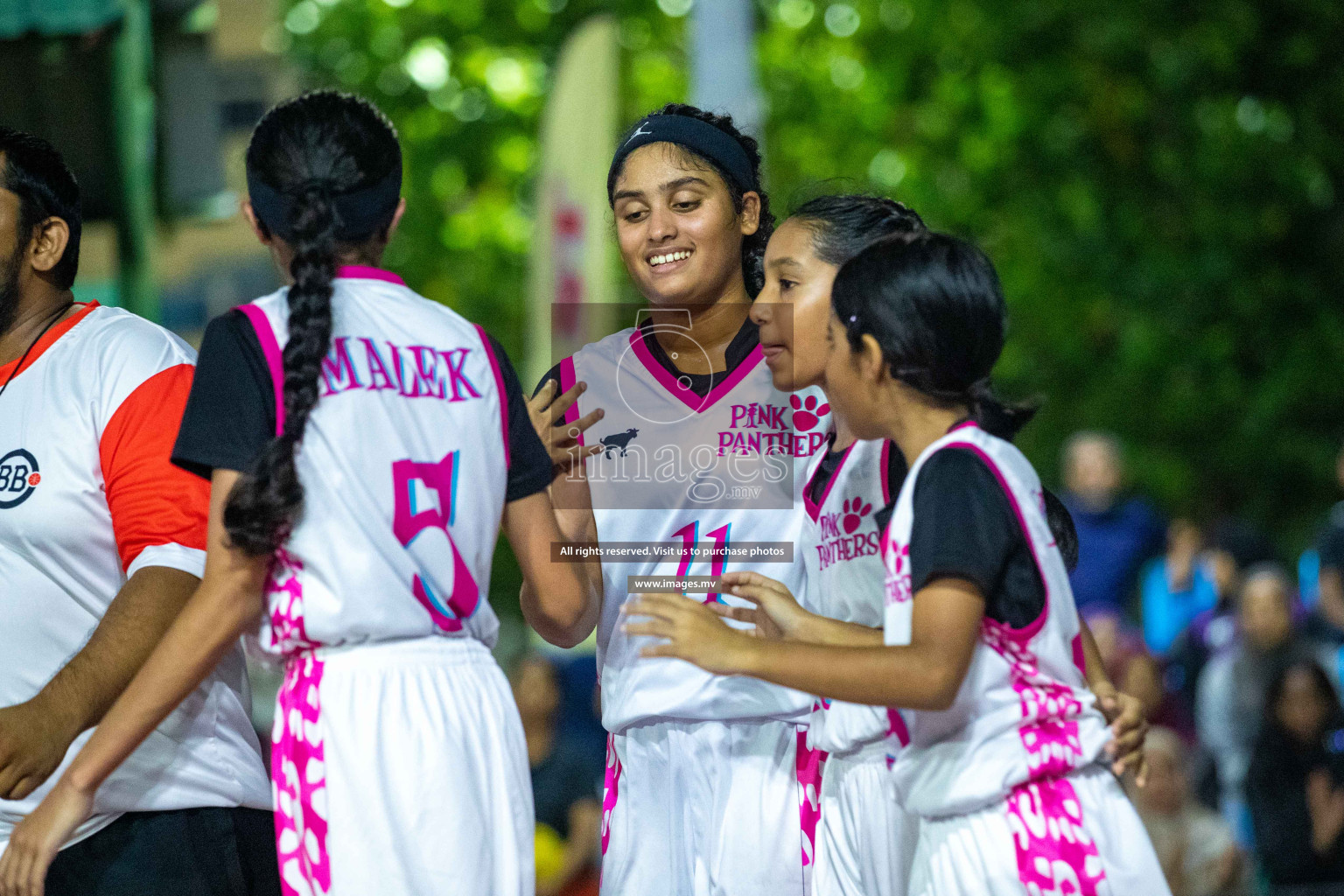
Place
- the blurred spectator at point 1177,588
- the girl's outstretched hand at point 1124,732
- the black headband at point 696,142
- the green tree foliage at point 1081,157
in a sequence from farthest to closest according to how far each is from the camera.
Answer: the green tree foliage at point 1081,157 < the blurred spectator at point 1177,588 < the black headband at point 696,142 < the girl's outstretched hand at point 1124,732

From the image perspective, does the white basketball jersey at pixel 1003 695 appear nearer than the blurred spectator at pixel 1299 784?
Yes

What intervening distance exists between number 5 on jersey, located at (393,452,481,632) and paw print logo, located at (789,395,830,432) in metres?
1.04

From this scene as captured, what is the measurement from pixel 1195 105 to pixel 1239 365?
279cm

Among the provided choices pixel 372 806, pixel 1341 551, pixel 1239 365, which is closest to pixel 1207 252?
pixel 1239 365

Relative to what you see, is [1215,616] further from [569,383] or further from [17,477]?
[17,477]

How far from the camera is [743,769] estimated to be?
121 inches

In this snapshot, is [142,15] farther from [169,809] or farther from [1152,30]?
[1152,30]

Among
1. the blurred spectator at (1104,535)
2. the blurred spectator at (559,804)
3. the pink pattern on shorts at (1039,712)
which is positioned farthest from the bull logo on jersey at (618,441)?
the blurred spectator at (1104,535)

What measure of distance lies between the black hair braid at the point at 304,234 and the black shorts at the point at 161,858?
758 mm

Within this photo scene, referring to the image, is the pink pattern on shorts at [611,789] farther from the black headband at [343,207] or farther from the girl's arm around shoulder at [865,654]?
the black headband at [343,207]

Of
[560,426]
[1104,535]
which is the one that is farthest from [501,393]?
[1104,535]

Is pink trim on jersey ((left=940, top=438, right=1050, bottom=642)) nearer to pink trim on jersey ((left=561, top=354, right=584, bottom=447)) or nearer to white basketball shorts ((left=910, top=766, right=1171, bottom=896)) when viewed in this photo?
white basketball shorts ((left=910, top=766, right=1171, bottom=896))

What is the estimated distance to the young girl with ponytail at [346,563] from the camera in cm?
231

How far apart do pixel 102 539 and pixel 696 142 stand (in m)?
1.58
